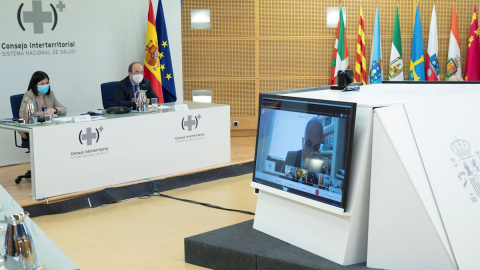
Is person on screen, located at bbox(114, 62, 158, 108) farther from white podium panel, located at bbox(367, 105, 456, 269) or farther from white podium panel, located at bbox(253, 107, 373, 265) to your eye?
white podium panel, located at bbox(367, 105, 456, 269)

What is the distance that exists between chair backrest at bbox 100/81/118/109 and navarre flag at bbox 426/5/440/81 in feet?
16.6

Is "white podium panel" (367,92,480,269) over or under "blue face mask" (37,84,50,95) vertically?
under

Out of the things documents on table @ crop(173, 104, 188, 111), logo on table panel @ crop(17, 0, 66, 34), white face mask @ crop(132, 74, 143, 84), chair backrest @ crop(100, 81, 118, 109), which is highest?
logo on table panel @ crop(17, 0, 66, 34)

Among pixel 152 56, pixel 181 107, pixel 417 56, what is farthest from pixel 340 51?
pixel 181 107

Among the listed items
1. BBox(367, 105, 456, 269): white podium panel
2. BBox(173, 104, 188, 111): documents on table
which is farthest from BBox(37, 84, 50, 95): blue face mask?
BBox(367, 105, 456, 269): white podium panel

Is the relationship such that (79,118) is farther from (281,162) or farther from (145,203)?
(281,162)

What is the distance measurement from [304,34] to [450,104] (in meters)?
6.70

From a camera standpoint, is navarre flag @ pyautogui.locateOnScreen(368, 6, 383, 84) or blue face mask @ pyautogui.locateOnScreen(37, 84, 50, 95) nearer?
blue face mask @ pyautogui.locateOnScreen(37, 84, 50, 95)

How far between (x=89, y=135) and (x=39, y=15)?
267 centimetres

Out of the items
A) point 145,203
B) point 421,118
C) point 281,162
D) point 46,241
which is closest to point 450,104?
point 421,118

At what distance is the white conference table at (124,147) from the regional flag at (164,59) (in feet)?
5.81

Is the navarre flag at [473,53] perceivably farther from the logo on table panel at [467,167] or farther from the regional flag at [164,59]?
the logo on table panel at [467,167]

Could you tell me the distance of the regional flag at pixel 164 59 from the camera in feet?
32.1

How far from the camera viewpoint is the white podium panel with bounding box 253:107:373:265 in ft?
12.9
